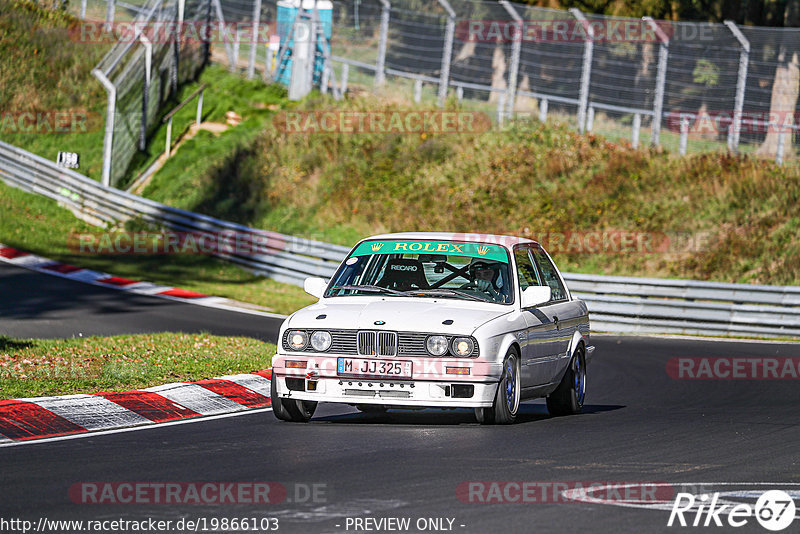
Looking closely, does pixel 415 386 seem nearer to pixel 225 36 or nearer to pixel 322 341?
pixel 322 341

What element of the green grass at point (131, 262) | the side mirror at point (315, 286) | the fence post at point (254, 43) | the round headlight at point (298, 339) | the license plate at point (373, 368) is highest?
the fence post at point (254, 43)

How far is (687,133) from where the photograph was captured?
2928 cm

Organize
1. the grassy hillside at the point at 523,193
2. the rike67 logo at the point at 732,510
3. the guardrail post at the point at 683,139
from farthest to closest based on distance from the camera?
the guardrail post at the point at 683,139
the grassy hillside at the point at 523,193
the rike67 logo at the point at 732,510

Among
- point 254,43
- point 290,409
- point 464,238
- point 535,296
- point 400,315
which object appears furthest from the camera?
point 254,43

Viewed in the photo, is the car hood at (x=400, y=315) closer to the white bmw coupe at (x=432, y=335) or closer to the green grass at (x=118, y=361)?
the white bmw coupe at (x=432, y=335)

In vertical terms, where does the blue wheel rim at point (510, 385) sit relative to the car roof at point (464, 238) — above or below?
below

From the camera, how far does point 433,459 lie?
8.26 meters

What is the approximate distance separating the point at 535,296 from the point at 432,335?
123cm

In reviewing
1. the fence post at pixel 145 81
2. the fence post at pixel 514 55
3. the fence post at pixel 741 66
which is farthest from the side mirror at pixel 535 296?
the fence post at pixel 145 81

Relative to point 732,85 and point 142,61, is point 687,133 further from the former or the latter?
point 142,61

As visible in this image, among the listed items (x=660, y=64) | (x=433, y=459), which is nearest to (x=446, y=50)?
(x=660, y=64)

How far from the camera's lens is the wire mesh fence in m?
27.6

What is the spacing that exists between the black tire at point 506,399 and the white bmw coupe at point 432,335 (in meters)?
0.01

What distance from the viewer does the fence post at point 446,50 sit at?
3120cm
